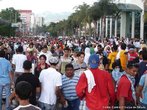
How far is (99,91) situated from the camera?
698 cm

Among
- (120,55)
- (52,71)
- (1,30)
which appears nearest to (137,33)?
(1,30)

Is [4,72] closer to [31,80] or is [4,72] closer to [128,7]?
[31,80]

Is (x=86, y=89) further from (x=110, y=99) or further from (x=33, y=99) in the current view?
(x=33, y=99)

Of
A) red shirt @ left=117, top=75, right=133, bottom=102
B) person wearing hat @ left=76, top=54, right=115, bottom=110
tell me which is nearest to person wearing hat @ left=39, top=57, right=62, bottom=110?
person wearing hat @ left=76, top=54, right=115, bottom=110

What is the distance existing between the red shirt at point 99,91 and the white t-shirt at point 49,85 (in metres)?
1.25

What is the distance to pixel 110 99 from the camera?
23.2ft

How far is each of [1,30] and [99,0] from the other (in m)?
24.3

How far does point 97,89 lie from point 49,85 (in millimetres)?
1456

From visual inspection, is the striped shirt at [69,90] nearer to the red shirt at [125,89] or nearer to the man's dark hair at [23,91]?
the red shirt at [125,89]

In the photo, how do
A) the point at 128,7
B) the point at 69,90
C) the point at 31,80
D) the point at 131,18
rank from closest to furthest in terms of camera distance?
the point at 31,80, the point at 69,90, the point at 128,7, the point at 131,18

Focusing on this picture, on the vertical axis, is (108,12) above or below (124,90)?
above

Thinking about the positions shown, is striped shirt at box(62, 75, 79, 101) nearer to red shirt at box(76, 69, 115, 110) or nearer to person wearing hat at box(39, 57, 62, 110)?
person wearing hat at box(39, 57, 62, 110)

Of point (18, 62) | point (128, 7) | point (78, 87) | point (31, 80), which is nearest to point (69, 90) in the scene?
point (31, 80)

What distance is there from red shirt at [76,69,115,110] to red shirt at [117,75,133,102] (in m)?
0.11
